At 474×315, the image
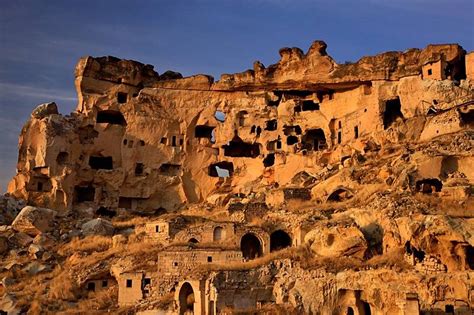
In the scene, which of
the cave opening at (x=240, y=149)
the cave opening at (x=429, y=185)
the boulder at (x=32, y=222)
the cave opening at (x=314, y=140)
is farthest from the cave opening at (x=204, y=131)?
the cave opening at (x=429, y=185)

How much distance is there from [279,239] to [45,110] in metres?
20.4

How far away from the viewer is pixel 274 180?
139 ft

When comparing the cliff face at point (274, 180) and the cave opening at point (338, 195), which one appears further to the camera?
the cave opening at point (338, 195)

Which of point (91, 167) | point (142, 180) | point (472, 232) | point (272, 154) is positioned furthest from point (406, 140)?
point (91, 167)

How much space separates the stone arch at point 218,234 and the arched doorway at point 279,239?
2.19m

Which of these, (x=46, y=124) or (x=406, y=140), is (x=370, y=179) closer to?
(x=406, y=140)

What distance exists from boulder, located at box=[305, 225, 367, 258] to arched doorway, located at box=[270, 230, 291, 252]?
333cm

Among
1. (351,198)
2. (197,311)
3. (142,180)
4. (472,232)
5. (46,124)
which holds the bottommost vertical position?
(197,311)

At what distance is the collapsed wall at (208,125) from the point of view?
4041 cm

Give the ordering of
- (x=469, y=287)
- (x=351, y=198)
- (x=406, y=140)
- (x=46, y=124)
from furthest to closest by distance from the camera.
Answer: (x=46, y=124) < (x=406, y=140) < (x=351, y=198) < (x=469, y=287)

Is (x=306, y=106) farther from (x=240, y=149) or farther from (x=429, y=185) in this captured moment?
(x=429, y=185)

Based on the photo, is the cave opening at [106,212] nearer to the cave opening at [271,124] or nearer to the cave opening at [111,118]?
the cave opening at [111,118]

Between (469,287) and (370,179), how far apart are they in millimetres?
10365

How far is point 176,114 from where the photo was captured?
45875mm
